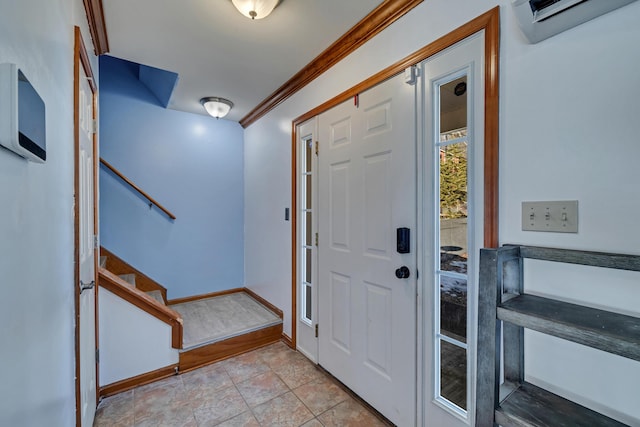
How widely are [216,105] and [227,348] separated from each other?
7.91 ft

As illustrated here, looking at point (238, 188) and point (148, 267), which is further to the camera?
point (238, 188)

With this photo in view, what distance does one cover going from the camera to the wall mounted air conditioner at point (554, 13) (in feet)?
2.94

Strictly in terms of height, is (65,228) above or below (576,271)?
above

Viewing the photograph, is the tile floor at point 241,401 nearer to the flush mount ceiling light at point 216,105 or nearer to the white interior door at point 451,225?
the white interior door at point 451,225

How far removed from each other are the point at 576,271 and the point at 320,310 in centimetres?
165

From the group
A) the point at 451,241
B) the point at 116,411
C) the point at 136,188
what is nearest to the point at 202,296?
the point at 136,188

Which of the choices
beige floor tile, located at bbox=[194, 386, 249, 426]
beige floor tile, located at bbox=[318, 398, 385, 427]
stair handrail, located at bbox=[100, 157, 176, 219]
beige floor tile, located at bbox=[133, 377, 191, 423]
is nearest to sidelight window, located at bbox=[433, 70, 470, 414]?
beige floor tile, located at bbox=[318, 398, 385, 427]

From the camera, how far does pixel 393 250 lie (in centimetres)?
165

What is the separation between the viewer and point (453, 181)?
1.39 meters

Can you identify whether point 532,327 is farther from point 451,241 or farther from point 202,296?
point 202,296

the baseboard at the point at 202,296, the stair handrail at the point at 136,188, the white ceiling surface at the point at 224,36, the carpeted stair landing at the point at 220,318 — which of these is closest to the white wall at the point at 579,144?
the white ceiling surface at the point at 224,36

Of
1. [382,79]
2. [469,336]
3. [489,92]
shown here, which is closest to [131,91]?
[382,79]

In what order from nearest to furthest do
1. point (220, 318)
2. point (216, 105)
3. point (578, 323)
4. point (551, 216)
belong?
point (578, 323) < point (551, 216) < point (220, 318) < point (216, 105)

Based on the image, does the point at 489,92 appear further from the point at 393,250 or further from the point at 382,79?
the point at 393,250
